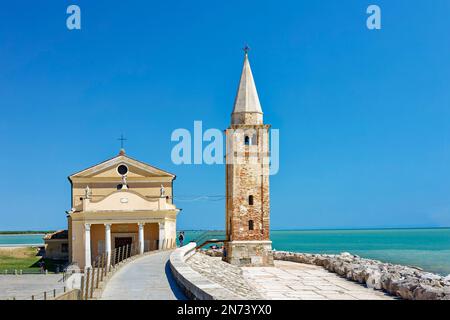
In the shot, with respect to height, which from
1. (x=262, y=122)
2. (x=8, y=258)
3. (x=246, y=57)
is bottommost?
(x=8, y=258)

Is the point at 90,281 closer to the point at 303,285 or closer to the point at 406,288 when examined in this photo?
the point at 303,285

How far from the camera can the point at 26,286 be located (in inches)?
835

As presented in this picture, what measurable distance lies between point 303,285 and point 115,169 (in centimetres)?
1690

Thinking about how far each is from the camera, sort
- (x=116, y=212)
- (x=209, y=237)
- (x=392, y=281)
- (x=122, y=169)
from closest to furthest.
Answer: (x=392, y=281) → (x=116, y=212) → (x=209, y=237) → (x=122, y=169)

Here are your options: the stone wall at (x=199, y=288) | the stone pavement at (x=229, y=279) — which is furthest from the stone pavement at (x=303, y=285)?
the stone wall at (x=199, y=288)

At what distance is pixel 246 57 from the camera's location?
104ft

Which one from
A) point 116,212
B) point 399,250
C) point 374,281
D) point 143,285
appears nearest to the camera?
point 143,285

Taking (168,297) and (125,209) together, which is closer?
(168,297)

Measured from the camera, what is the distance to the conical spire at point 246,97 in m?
31.0

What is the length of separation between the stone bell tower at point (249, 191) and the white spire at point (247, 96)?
16cm

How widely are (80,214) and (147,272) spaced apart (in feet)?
56.2

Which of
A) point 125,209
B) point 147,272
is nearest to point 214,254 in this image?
point 125,209

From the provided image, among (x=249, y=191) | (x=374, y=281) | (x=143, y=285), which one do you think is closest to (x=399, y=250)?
(x=249, y=191)
